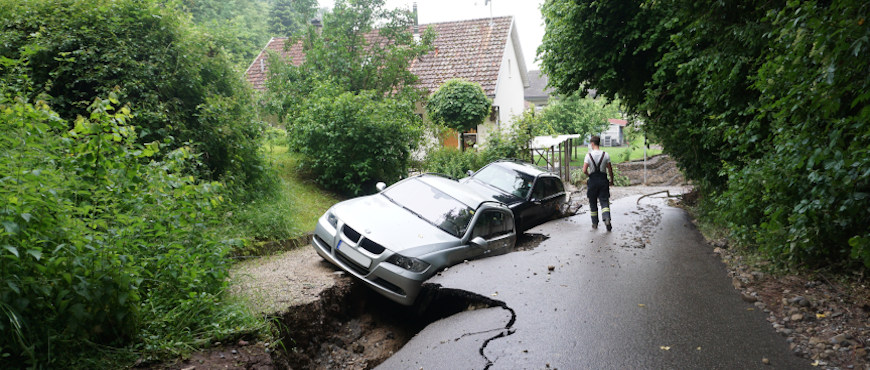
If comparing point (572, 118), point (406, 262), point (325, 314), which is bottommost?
point (325, 314)

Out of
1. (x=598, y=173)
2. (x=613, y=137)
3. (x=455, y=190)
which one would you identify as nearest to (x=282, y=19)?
(x=613, y=137)

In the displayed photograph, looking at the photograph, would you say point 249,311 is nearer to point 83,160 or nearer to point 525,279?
point 83,160

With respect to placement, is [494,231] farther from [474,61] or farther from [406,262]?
[474,61]

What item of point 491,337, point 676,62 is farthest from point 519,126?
point 491,337

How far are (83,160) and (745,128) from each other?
310 inches

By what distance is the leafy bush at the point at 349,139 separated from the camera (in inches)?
537

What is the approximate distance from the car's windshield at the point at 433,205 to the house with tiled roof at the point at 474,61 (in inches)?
536

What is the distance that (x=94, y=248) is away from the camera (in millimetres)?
3949

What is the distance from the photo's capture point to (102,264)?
407 centimetres

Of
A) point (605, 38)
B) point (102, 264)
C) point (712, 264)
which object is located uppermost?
point (605, 38)

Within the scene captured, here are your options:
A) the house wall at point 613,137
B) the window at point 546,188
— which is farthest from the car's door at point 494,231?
the house wall at point 613,137

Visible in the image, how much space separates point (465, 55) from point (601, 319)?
2201 centimetres

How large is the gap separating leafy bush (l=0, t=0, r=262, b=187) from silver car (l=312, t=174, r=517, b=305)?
3092 mm

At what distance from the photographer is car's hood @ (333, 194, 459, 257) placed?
744cm
